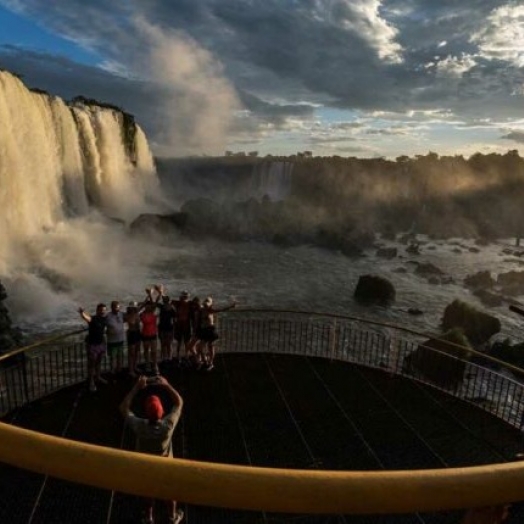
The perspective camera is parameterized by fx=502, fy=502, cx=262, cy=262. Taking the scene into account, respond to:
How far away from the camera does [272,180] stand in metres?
90.0

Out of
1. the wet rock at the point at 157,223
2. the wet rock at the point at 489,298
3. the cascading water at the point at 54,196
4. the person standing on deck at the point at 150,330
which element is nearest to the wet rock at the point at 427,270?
the wet rock at the point at 489,298

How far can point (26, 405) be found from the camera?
8.55 metres

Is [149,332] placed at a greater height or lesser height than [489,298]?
greater

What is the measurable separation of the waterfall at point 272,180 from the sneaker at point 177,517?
268ft

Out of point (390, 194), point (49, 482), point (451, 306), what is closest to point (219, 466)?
Result: point (49, 482)

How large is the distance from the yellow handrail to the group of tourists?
807 centimetres

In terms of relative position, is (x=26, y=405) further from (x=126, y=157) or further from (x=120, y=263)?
(x=126, y=157)

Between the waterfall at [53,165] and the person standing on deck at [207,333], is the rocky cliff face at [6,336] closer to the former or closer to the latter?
the waterfall at [53,165]

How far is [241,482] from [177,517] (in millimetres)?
4643

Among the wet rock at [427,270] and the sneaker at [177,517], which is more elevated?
the sneaker at [177,517]

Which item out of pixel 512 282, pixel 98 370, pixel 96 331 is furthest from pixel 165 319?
pixel 512 282

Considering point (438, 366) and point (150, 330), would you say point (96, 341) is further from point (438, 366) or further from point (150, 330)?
point (438, 366)

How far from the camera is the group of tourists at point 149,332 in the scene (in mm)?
9539

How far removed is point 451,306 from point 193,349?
23.9 meters
